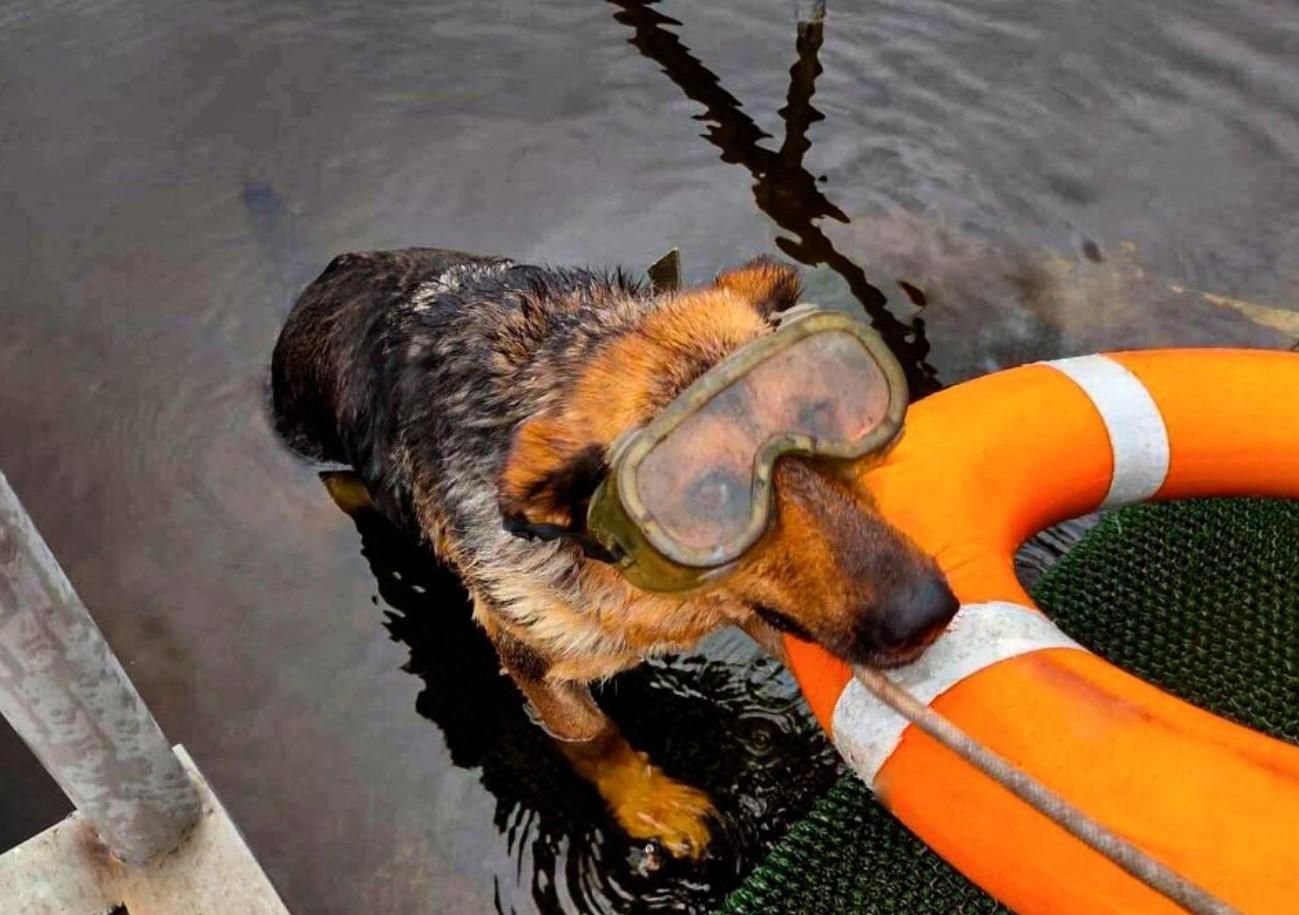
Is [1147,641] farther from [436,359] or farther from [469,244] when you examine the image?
[469,244]

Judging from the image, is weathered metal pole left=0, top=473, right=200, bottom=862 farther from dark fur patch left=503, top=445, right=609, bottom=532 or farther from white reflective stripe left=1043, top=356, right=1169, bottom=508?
white reflective stripe left=1043, top=356, right=1169, bottom=508

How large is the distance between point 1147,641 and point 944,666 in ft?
4.57

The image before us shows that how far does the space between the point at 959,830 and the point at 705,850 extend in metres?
1.46

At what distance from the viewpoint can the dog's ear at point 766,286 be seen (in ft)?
8.92

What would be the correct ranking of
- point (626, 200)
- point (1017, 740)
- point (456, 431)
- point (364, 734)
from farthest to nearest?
point (626, 200)
point (364, 734)
point (456, 431)
point (1017, 740)

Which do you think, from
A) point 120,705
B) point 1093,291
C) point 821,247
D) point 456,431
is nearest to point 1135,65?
point 1093,291

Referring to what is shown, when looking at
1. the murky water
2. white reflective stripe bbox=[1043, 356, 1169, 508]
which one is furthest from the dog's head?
the murky water

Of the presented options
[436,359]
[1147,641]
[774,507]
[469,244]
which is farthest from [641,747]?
[469,244]

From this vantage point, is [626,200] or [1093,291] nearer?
[1093,291]

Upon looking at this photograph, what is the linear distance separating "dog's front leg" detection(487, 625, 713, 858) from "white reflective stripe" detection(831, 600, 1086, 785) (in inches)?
45.4

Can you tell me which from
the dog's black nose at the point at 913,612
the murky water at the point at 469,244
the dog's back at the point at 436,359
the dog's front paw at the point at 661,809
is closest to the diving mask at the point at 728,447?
the dog's black nose at the point at 913,612

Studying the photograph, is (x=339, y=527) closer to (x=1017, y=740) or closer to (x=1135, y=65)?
(x=1017, y=740)

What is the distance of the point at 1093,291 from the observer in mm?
5133

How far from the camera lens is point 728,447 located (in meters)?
2.22
